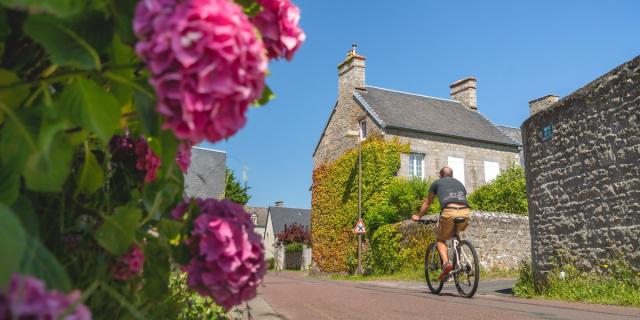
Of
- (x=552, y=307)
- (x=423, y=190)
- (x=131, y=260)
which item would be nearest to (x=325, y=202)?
(x=423, y=190)

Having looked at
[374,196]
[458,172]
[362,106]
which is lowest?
[374,196]

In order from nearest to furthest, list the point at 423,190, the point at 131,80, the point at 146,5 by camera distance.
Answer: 1. the point at 146,5
2. the point at 131,80
3. the point at 423,190

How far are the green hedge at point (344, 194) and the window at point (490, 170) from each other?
5.07 meters

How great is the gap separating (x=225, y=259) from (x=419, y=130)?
2228 centimetres

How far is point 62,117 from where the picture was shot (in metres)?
0.96

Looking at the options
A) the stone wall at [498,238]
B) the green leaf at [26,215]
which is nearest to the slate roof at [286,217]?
the stone wall at [498,238]

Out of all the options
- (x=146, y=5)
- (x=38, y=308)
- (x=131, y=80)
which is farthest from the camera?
(x=131, y=80)

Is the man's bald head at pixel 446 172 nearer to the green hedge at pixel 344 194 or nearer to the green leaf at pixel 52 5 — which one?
the green leaf at pixel 52 5

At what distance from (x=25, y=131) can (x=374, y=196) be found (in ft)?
69.0

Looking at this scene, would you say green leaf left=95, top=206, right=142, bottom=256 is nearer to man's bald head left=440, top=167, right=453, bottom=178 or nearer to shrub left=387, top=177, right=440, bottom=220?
man's bald head left=440, top=167, right=453, bottom=178

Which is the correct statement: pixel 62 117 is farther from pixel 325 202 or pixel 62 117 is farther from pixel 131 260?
pixel 325 202

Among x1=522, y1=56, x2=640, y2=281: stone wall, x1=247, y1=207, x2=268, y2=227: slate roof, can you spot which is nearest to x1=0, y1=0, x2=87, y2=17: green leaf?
x1=522, y1=56, x2=640, y2=281: stone wall

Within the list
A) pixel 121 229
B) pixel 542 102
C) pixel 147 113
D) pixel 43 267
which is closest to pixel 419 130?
pixel 542 102

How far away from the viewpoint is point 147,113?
101 cm
